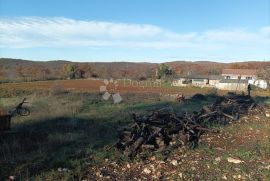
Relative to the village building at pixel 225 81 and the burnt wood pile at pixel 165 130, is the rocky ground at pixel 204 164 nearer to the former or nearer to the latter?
the burnt wood pile at pixel 165 130

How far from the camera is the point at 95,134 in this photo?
11750 millimetres

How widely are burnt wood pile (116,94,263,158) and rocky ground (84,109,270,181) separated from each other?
0.33m

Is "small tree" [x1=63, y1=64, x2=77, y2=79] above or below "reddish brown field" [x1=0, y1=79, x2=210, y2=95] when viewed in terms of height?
above

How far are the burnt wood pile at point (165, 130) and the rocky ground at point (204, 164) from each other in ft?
1.07

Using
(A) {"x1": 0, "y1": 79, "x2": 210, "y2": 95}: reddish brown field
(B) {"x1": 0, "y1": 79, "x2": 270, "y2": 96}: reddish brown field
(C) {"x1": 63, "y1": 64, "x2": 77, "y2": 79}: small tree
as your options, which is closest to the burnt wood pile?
(B) {"x1": 0, "y1": 79, "x2": 270, "y2": 96}: reddish brown field

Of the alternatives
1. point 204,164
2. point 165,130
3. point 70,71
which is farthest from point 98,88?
point 204,164

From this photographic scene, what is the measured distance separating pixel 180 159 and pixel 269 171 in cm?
179

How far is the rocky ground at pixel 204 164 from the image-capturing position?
7027 mm

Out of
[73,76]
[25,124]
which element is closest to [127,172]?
[25,124]

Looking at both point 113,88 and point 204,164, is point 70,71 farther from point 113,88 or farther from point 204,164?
point 204,164

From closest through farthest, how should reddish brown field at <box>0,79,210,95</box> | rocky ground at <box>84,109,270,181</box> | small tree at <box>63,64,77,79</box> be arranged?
1. rocky ground at <box>84,109,270,181</box>
2. reddish brown field at <box>0,79,210,95</box>
3. small tree at <box>63,64,77,79</box>

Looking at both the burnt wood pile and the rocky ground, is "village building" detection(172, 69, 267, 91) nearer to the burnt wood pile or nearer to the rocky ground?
the burnt wood pile

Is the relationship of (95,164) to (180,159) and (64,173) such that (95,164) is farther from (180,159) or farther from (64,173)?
(180,159)

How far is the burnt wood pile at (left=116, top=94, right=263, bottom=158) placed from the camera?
8.58 metres
